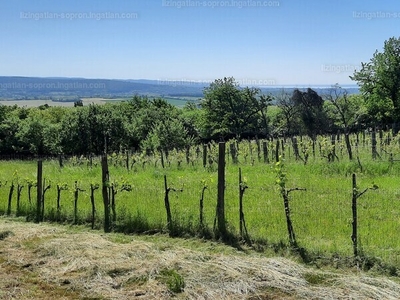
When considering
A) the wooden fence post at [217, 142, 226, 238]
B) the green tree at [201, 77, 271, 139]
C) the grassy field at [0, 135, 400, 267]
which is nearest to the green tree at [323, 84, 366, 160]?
the green tree at [201, 77, 271, 139]

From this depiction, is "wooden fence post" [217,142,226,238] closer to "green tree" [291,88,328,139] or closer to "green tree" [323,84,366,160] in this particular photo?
"green tree" [323,84,366,160]

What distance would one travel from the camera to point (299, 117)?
151 feet

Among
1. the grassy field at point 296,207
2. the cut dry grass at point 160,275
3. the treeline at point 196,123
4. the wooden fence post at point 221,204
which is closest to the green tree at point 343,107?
the treeline at point 196,123

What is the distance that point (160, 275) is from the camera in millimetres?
5730

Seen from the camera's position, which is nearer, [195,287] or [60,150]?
[195,287]

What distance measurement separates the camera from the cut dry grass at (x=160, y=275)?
513 centimetres

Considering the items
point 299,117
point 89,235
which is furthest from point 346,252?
point 299,117

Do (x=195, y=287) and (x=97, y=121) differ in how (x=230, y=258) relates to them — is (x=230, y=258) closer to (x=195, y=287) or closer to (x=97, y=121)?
(x=195, y=287)

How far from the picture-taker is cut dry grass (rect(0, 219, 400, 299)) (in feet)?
16.8

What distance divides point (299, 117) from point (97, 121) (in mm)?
22305

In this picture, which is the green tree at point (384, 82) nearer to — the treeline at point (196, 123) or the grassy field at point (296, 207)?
the treeline at point (196, 123)

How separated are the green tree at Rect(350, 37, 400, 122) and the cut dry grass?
106ft

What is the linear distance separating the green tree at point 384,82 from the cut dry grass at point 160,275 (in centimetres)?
3245

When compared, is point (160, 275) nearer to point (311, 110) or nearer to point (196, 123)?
point (311, 110)
